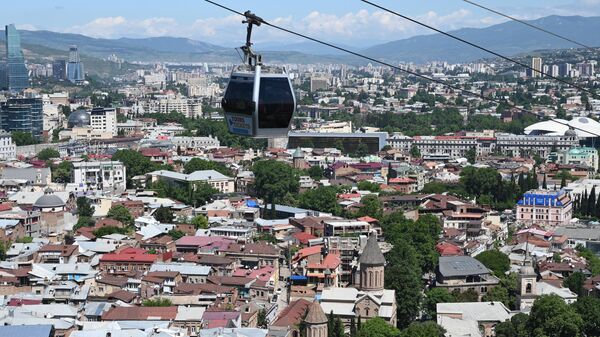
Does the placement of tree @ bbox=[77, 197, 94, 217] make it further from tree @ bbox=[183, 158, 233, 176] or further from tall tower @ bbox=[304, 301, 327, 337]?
tall tower @ bbox=[304, 301, 327, 337]

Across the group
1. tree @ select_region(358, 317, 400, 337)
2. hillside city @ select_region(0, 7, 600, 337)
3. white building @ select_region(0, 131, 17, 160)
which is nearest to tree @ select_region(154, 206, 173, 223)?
hillside city @ select_region(0, 7, 600, 337)

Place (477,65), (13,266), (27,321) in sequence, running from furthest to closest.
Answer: (477,65) → (13,266) → (27,321)

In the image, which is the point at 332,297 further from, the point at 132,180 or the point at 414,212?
the point at 132,180

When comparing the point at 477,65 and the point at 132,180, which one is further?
the point at 477,65

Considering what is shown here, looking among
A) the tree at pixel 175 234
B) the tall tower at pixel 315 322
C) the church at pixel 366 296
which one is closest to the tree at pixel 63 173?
the tree at pixel 175 234

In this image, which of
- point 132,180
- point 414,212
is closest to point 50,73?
point 132,180

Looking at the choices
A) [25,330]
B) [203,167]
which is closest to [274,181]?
[203,167]

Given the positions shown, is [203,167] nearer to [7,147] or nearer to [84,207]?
[84,207]
